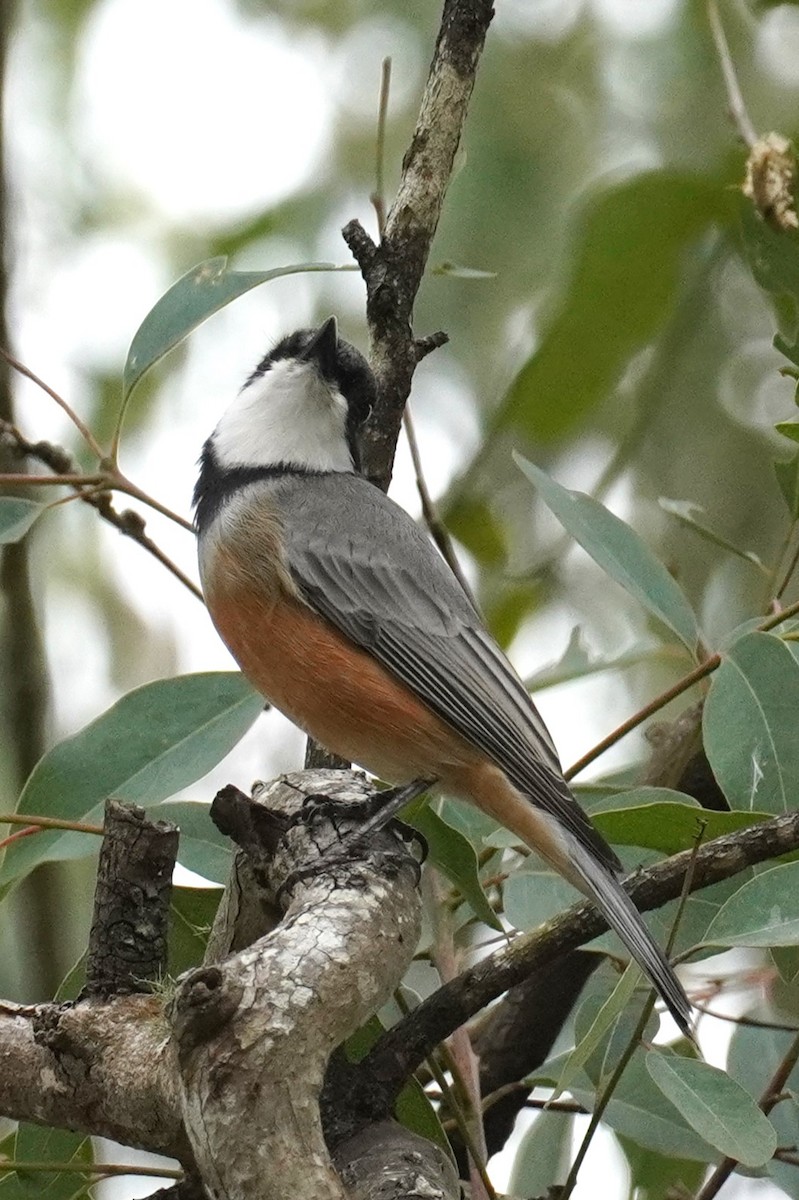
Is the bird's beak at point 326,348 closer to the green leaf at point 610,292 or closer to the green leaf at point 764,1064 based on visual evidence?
the green leaf at point 610,292

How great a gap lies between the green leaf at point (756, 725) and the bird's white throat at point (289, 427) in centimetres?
171

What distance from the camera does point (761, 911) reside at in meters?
2.61

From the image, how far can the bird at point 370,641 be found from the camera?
352cm

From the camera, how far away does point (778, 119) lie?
5961mm

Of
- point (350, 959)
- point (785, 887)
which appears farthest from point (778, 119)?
point (350, 959)

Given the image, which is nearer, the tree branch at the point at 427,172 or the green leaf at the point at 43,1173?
the green leaf at the point at 43,1173

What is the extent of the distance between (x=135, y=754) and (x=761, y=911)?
141 centimetres

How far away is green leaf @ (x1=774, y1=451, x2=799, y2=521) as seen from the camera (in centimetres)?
341

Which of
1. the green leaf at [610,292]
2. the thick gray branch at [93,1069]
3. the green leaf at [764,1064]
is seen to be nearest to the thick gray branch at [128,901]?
the thick gray branch at [93,1069]

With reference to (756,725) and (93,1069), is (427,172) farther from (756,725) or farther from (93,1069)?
(93,1069)

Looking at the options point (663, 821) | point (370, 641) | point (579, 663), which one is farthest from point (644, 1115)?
point (370, 641)

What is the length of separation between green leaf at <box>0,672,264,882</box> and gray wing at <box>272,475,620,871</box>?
1.24 ft

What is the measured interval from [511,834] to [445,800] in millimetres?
383

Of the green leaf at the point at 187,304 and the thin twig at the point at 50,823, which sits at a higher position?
the green leaf at the point at 187,304
